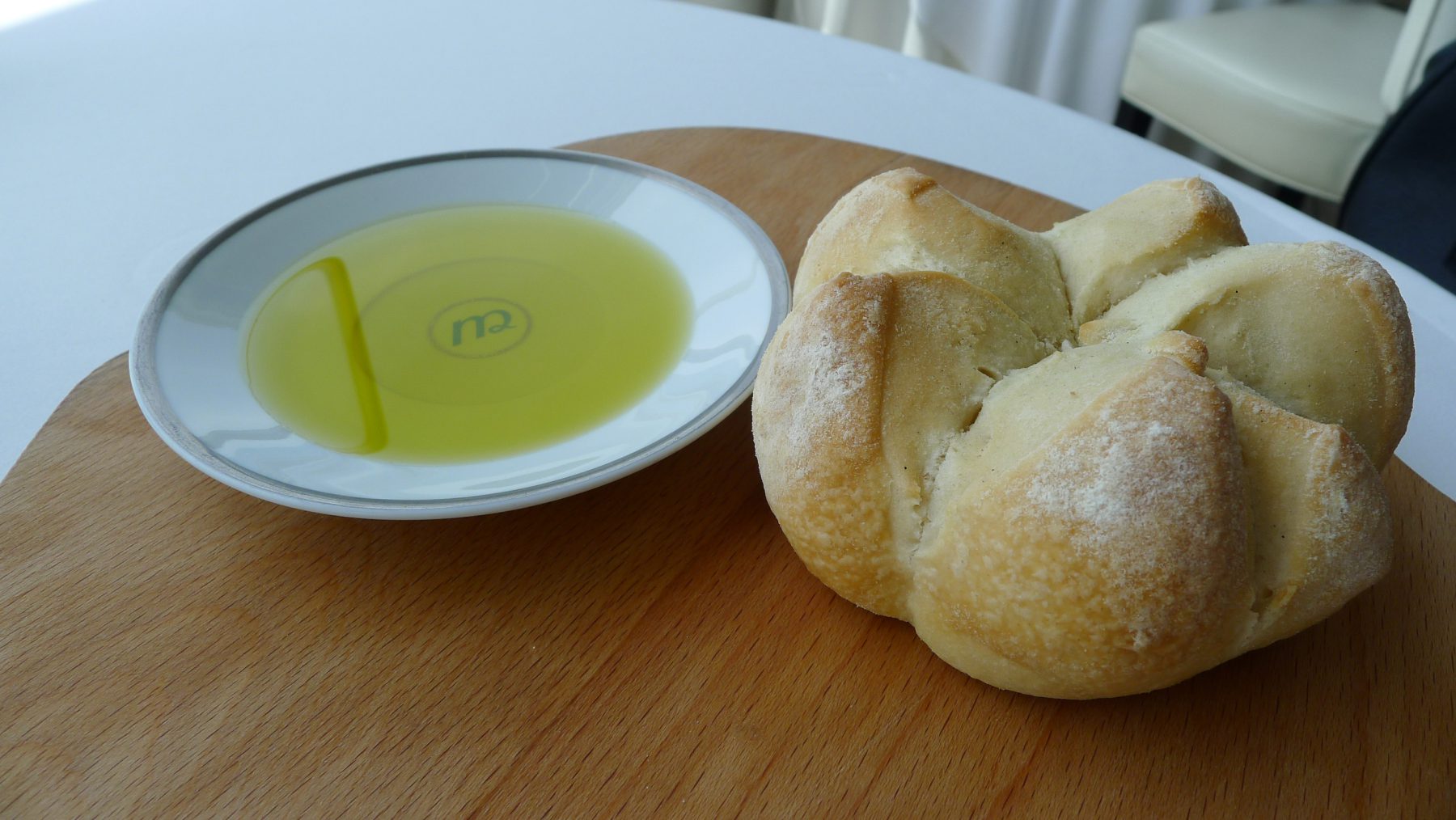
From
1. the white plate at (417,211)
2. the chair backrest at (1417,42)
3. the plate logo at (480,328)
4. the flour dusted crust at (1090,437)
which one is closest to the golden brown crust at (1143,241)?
the flour dusted crust at (1090,437)

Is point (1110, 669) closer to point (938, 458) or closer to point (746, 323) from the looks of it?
point (938, 458)

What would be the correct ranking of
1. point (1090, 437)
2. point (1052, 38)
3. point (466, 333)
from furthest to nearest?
point (1052, 38)
point (466, 333)
point (1090, 437)

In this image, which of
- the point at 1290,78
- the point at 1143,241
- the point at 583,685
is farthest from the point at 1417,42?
the point at 583,685

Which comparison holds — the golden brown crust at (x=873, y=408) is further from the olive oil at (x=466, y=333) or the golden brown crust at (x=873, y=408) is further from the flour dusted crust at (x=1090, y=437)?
the olive oil at (x=466, y=333)

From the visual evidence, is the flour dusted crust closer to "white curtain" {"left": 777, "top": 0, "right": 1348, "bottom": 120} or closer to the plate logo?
the plate logo

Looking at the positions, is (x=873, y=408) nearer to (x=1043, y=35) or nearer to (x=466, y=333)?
(x=466, y=333)

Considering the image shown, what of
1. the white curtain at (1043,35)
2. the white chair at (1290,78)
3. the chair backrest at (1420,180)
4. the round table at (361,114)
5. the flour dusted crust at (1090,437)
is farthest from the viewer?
the white curtain at (1043,35)

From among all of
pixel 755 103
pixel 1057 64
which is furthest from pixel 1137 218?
pixel 1057 64
